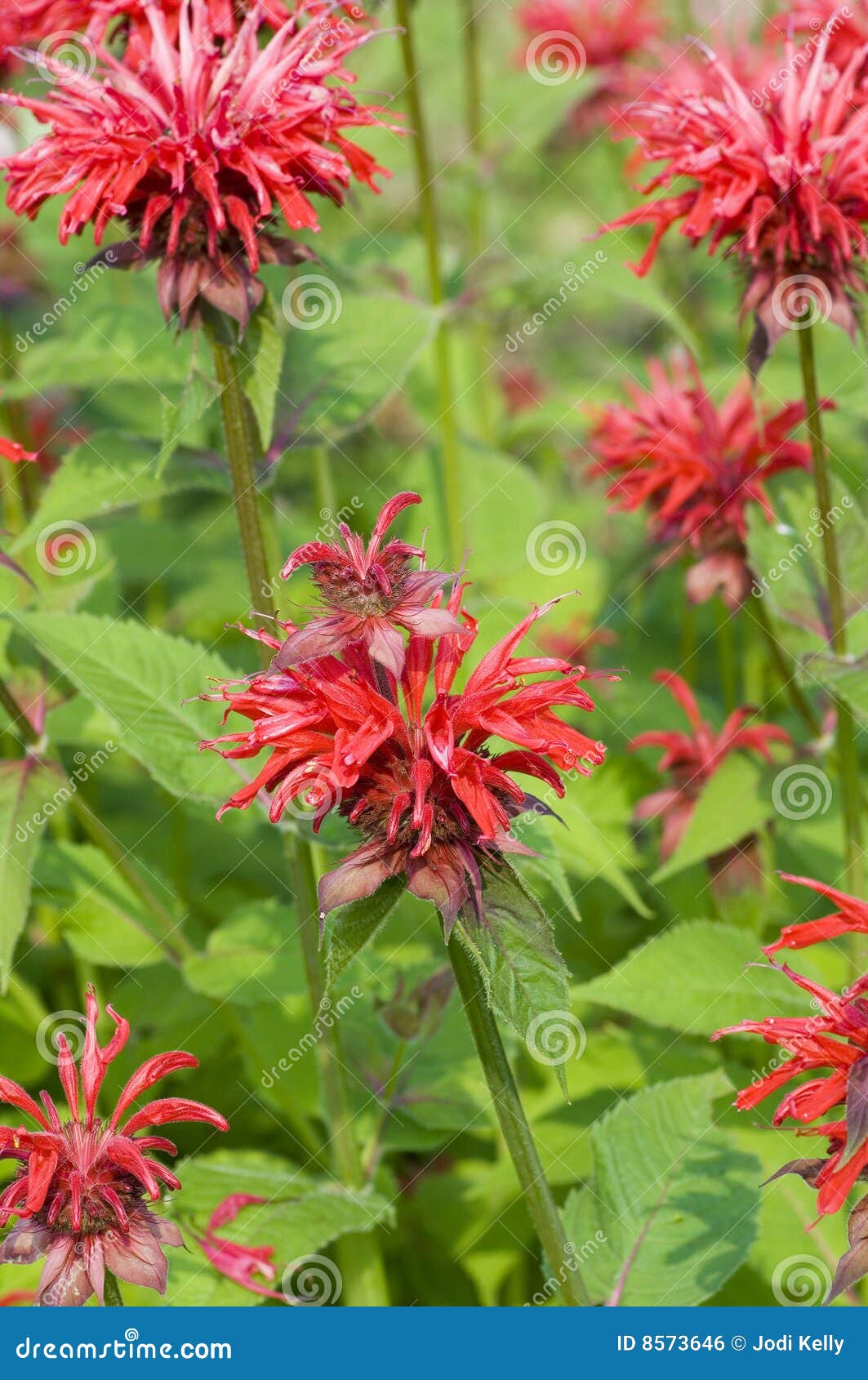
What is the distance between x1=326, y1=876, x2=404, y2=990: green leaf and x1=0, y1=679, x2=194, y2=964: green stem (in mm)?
801

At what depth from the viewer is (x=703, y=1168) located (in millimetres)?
2039

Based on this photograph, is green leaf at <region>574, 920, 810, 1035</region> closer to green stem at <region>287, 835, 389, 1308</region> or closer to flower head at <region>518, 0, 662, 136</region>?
green stem at <region>287, 835, 389, 1308</region>

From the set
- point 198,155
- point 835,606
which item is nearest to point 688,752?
point 835,606

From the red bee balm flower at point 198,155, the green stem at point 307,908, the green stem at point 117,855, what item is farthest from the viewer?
the green stem at point 117,855

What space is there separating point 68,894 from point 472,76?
2270 millimetres

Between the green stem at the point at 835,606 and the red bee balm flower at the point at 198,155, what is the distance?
0.70 meters

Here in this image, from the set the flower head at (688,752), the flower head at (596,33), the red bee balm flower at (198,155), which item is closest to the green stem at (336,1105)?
the flower head at (688,752)

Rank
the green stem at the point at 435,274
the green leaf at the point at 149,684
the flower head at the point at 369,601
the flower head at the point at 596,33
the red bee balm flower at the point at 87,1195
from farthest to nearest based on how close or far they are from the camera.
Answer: the flower head at the point at 596,33, the green stem at the point at 435,274, the green leaf at the point at 149,684, the red bee balm flower at the point at 87,1195, the flower head at the point at 369,601

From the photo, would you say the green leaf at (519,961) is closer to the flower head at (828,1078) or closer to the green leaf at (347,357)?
the flower head at (828,1078)

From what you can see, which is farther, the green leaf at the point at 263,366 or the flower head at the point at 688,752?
the flower head at the point at 688,752

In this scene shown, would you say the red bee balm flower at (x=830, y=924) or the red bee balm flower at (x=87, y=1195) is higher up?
the red bee balm flower at (x=830, y=924)

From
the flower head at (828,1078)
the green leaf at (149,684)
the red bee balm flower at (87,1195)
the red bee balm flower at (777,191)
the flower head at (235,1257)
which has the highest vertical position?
the red bee balm flower at (777,191)

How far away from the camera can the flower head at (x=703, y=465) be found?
8.36 feet

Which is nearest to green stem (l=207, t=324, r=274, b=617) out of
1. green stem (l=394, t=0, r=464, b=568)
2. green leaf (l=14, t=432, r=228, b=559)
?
green leaf (l=14, t=432, r=228, b=559)
